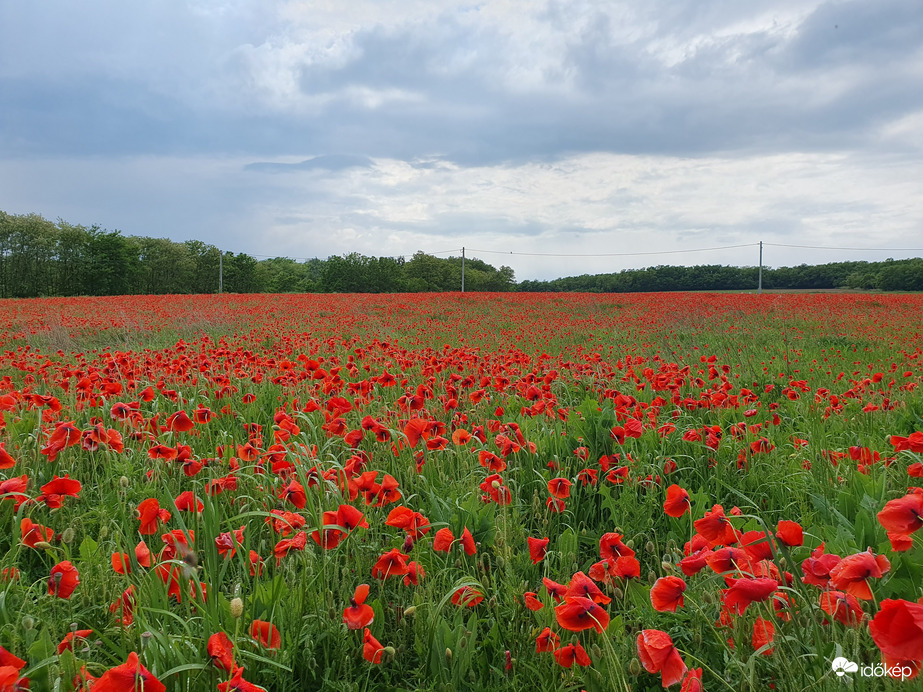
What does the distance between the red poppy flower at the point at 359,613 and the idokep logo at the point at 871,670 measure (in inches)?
42.2

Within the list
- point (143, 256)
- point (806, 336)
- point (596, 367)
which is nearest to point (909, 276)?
point (806, 336)

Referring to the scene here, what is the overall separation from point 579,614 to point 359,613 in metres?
0.59

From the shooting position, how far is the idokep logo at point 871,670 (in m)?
1.04

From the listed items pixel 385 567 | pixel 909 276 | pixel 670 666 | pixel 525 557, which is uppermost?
pixel 909 276

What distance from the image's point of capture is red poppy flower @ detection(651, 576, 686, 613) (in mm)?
1236

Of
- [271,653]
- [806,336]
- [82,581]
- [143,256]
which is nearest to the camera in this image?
[271,653]

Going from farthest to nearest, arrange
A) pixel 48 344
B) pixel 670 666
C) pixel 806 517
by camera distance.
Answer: pixel 48 344
pixel 806 517
pixel 670 666

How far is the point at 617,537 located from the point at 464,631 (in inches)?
21.3

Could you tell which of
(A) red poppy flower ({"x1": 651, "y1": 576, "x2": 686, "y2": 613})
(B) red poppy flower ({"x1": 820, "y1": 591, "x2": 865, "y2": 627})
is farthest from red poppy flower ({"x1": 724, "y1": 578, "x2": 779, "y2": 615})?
(B) red poppy flower ({"x1": 820, "y1": 591, "x2": 865, "y2": 627})

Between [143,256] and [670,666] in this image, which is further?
[143,256]

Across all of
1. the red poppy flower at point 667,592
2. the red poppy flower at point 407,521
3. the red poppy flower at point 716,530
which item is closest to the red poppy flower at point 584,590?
the red poppy flower at point 667,592

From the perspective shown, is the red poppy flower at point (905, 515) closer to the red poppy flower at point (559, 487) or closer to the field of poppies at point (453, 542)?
the field of poppies at point (453, 542)

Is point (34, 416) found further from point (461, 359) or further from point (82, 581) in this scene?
point (461, 359)

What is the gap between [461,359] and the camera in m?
5.01
